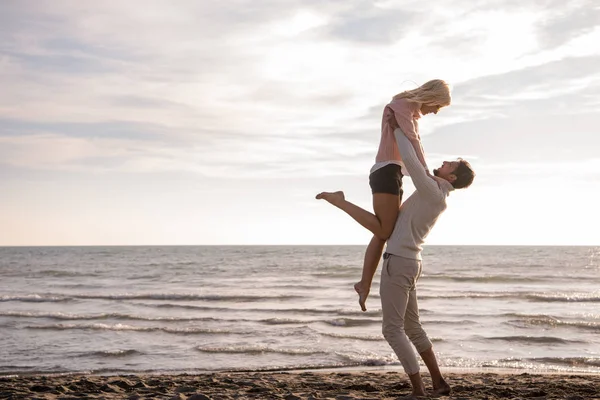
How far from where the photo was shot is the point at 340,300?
1619 cm

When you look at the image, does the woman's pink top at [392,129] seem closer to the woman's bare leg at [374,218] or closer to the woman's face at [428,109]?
the woman's face at [428,109]

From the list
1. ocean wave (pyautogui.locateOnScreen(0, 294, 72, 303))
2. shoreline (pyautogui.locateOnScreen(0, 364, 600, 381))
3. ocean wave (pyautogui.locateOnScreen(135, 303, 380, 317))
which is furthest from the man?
ocean wave (pyautogui.locateOnScreen(0, 294, 72, 303))

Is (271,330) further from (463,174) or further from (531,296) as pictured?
(531,296)

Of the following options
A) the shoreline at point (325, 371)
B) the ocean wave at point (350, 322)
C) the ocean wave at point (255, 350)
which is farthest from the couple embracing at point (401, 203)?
the ocean wave at point (350, 322)

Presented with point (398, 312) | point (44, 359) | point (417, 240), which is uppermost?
point (417, 240)

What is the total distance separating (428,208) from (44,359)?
241 inches

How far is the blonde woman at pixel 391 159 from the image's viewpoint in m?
4.24

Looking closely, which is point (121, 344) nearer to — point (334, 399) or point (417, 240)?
point (334, 399)

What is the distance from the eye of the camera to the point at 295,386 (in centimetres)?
599

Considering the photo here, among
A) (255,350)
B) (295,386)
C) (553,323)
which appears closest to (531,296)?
(553,323)

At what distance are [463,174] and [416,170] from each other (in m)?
0.46

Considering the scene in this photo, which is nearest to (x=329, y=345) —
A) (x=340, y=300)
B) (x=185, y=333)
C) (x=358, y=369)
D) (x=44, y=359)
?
(x=358, y=369)

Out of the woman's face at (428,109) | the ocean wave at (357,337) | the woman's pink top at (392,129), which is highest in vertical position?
the woman's face at (428,109)

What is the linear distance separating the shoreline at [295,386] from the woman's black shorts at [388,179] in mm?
1684
